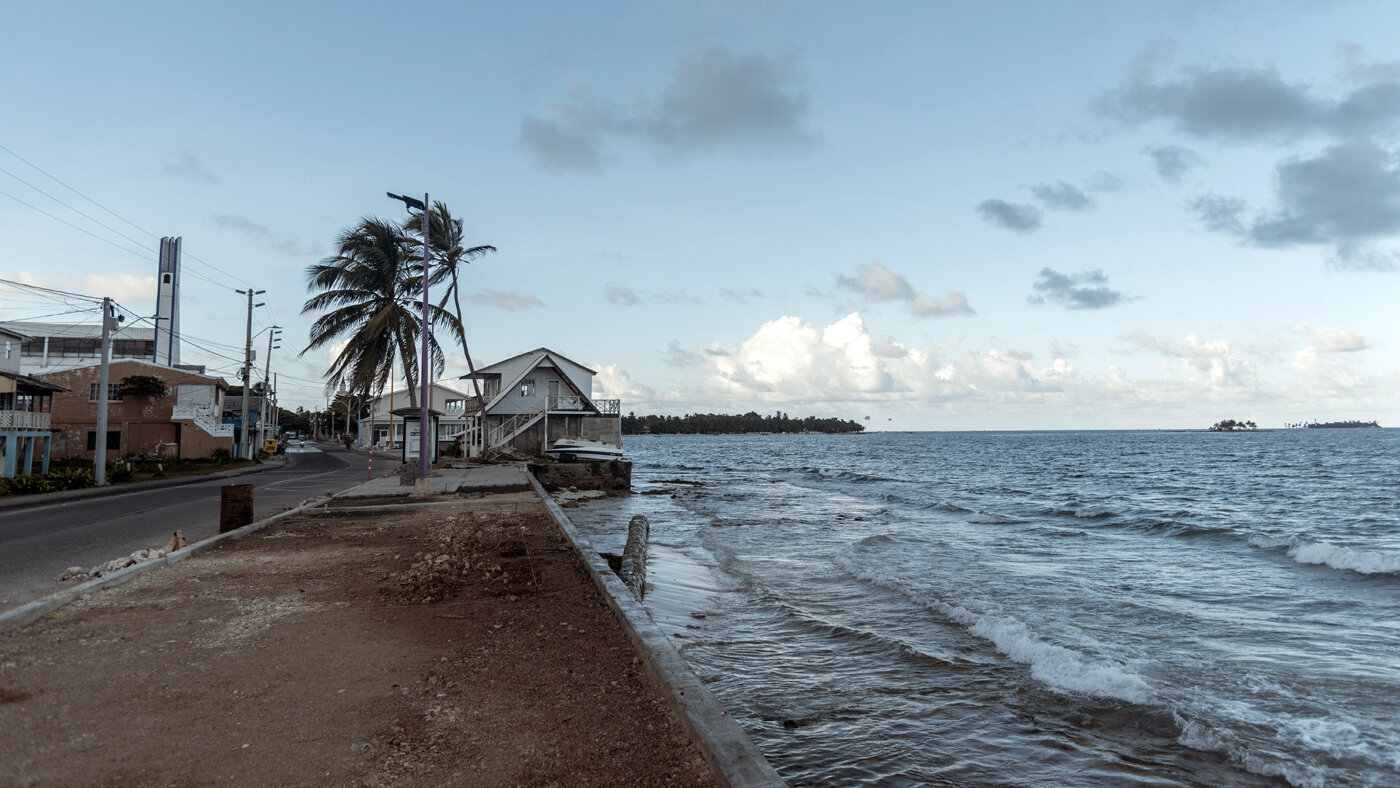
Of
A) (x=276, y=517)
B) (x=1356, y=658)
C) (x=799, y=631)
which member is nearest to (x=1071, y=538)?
(x=1356, y=658)

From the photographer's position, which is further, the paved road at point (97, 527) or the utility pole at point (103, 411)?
the utility pole at point (103, 411)

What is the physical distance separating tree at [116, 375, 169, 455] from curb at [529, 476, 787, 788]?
4862 cm

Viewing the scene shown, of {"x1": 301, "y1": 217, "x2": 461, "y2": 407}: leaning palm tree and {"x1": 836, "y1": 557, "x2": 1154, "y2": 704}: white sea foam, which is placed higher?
{"x1": 301, "y1": 217, "x2": 461, "y2": 407}: leaning palm tree

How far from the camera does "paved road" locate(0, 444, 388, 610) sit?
9.88 m

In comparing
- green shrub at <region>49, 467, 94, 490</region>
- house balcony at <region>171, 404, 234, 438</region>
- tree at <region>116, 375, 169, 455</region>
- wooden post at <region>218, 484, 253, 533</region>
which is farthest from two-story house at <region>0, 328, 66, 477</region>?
wooden post at <region>218, 484, 253, 533</region>

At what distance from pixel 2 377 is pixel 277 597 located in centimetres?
3577

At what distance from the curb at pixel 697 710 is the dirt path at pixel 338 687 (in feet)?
0.33

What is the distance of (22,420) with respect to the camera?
29078 mm

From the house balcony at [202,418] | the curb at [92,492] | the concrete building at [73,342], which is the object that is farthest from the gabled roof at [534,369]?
the concrete building at [73,342]

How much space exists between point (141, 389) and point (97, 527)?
36.7 meters

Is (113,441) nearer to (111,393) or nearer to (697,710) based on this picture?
(111,393)

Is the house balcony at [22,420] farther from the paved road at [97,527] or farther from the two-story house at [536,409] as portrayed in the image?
the two-story house at [536,409]

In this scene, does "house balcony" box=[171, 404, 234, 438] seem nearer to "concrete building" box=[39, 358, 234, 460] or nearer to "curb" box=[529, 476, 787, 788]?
"concrete building" box=[39, 358, 234, 460]

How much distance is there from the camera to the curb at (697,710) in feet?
12.6
